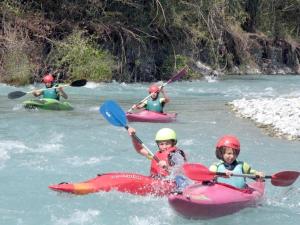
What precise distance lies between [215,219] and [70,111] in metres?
7.43

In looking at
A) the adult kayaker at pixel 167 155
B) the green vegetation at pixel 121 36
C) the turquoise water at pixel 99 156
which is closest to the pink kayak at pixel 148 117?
the turquoise water at pixel 99 156

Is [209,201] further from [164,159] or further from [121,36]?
[121,36]

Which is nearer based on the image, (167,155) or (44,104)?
(167,155)

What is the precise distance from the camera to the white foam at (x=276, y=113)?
10.8m

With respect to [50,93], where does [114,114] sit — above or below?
above

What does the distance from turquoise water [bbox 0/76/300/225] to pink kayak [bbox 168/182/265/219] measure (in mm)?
96

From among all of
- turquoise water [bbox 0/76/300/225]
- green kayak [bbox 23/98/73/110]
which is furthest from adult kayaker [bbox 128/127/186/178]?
green kayak [bbox 23/98/73/110]

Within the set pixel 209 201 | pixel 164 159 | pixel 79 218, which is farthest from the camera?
pixel 164 159

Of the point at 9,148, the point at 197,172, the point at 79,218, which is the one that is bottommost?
the point at 79,218

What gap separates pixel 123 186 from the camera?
629cm

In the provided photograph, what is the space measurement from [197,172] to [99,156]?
3269mm

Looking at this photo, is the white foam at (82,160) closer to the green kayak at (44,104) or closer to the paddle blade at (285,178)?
the paddle blade at (285,178)

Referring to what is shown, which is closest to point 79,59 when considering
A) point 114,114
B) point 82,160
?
point 82,160

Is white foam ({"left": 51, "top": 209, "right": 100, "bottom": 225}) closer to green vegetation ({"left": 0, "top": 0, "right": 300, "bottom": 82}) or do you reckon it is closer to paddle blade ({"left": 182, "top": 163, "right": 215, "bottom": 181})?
paddle blade ({"left": 182, "top": 163, "right": 215, "bottom": 181})
